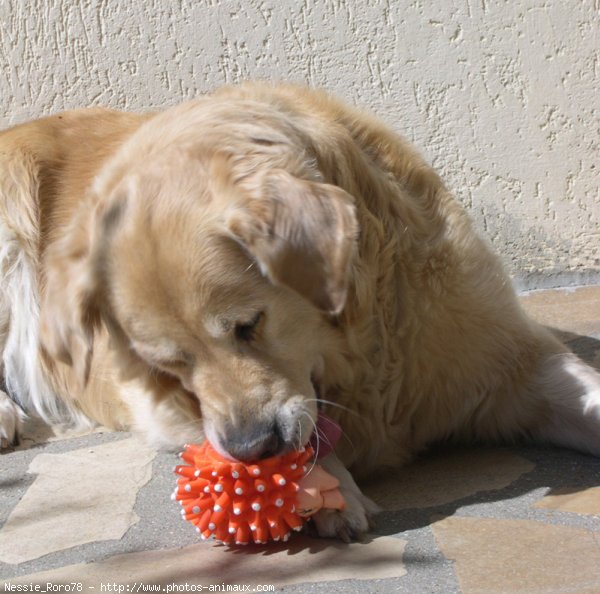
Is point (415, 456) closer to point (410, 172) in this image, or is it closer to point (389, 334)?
point (389, 334)

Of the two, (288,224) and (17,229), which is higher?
(288,224)

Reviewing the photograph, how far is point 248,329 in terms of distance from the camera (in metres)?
2.73

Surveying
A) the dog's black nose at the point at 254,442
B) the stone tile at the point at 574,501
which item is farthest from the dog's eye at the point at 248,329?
the stone tile at the point at 574,501

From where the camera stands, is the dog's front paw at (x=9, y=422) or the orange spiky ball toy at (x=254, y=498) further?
the dog's front paw at (x=9, y=422)

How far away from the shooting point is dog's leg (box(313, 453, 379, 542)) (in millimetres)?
2680

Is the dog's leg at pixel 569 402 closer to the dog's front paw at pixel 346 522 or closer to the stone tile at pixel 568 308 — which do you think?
the dog's front paw at pixel 346 522

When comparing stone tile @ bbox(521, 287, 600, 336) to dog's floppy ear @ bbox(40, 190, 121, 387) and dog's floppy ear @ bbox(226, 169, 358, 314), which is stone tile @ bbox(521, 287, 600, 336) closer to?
dog's floppy ear @ bbox(226, 169, 358, 314)

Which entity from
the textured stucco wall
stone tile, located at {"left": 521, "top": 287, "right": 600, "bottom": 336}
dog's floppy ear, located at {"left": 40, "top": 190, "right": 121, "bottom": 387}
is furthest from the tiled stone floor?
the textured stucco wall

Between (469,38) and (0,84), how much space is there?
210cm

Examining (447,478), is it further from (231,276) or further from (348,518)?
(231,276)

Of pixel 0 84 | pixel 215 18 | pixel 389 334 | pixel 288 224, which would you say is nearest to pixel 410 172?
pixel 389 334

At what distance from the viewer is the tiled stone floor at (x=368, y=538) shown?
94.6 inches

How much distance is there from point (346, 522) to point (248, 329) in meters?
0.59

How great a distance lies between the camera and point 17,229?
4062mm
